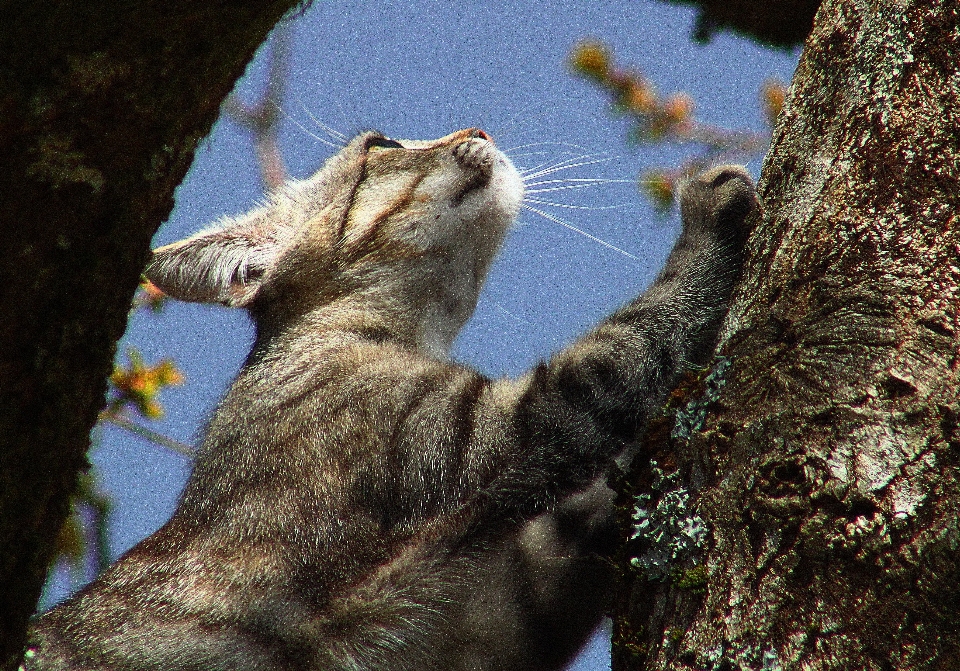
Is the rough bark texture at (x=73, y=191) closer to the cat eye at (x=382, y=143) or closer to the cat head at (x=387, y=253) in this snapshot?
the cat head at (x=387, y=253)

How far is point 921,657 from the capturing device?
189 cm

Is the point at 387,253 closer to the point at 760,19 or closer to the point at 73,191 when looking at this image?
the point at 760,19

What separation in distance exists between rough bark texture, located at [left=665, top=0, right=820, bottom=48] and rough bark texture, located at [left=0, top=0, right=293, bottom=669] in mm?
3243

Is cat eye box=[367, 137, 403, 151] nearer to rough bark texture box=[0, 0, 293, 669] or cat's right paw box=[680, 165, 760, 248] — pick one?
cat's right paw box=[680, 165, 760, 248]

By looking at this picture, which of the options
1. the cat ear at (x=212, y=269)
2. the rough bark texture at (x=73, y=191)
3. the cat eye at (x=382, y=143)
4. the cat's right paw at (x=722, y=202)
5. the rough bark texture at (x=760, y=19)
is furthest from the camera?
the cat eye at (x=382, y=143)

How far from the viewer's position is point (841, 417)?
Result: 2131 millimetres

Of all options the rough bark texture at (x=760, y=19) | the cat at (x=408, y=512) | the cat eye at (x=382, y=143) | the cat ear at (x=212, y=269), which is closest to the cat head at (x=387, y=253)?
the cat ear at (x=212, y=269)

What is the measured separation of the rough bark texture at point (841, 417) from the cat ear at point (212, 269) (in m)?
2.91

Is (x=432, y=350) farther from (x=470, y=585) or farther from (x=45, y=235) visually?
(x=45, y=235)

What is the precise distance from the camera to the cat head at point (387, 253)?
4.68 metres

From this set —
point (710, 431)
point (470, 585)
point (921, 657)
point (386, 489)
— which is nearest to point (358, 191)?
point (386, 489)

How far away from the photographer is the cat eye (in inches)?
209

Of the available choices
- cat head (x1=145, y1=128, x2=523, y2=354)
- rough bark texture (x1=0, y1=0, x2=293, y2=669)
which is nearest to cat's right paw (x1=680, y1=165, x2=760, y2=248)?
cat head (x1=145, y1=128, x2=523, y2=354)

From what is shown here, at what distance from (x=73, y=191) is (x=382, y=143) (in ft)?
11.6
